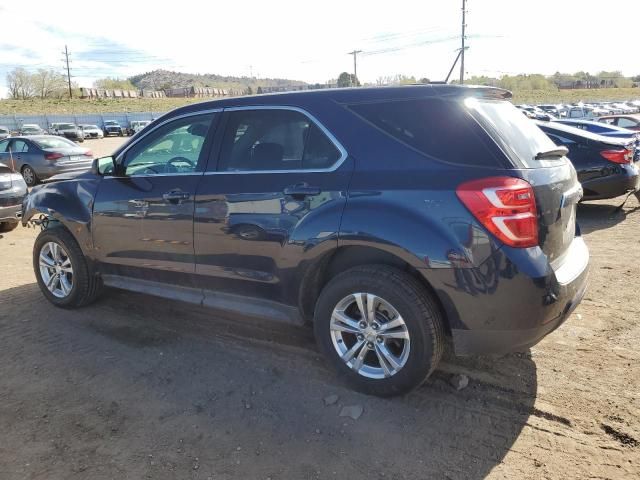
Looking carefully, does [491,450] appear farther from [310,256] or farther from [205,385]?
[205,385]

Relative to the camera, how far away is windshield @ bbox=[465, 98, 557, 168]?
2838 mm

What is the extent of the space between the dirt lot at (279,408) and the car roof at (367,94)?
1821 millimetres

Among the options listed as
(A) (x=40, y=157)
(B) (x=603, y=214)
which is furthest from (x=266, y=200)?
(A) (x=40, y=157)

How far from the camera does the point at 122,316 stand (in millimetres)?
4570

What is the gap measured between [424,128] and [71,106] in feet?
294

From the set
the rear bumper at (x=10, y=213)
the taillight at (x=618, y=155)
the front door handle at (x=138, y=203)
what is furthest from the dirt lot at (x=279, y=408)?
the rear bumper at (x=10, y=213)

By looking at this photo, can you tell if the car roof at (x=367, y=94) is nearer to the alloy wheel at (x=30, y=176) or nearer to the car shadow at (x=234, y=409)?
the car shadow at (x=234, y=409)

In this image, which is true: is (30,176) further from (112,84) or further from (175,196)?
(112,84)

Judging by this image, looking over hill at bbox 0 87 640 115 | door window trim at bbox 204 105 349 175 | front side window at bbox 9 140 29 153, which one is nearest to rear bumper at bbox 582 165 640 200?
door window trim at bbox 204 105 349 175

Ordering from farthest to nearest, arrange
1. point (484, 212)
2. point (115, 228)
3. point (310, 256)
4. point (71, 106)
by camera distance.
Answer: point (71, 106) → point (115, 228) → point (310, 256) → point (484, 212)

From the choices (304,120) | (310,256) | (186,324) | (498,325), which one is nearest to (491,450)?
(498,325)

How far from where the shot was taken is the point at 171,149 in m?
4.07

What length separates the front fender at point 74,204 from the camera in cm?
445

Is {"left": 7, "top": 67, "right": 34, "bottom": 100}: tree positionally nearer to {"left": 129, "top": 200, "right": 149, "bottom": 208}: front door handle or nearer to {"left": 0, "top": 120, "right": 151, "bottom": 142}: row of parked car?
{"left": 0, "top": 120, "right": 151, "bottom": 142}: row of parked car
